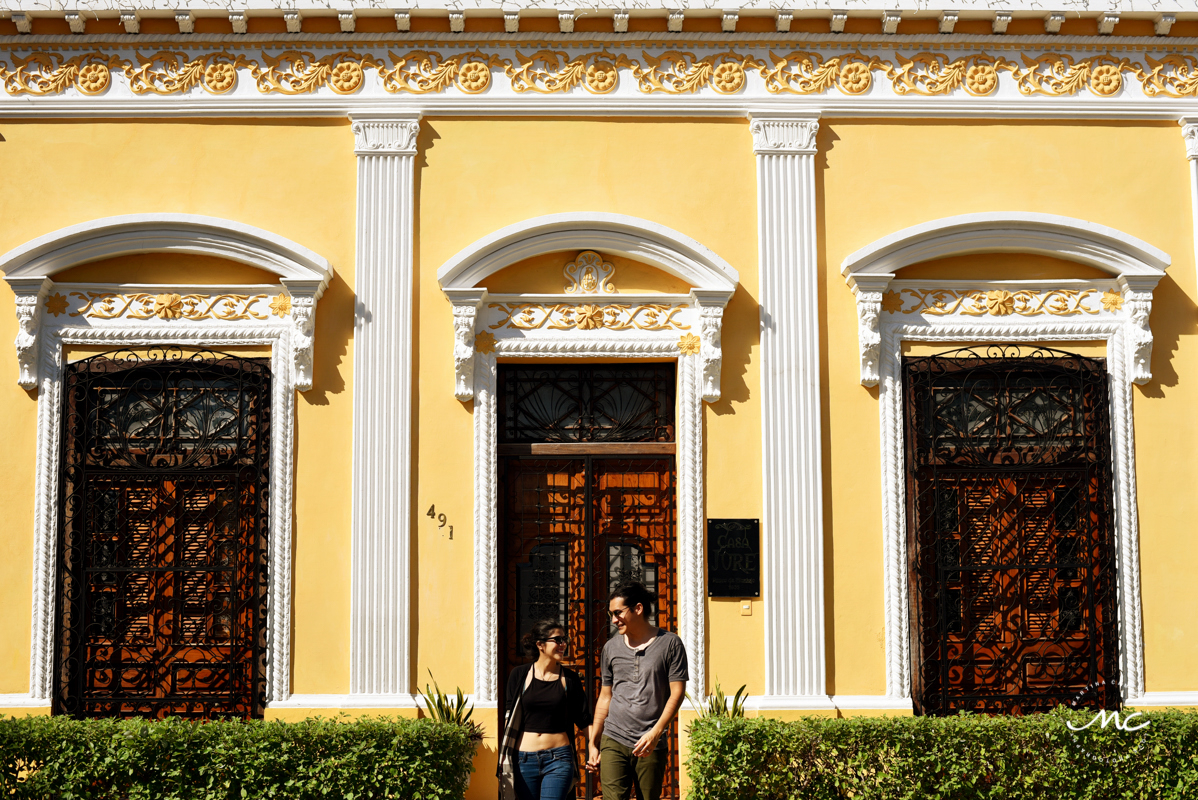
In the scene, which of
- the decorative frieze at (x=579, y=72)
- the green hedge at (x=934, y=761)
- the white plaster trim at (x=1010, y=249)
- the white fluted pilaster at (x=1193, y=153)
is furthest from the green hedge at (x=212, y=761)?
the white fluted pilaster at (x=1193, y=153)

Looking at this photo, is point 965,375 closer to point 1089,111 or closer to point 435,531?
point 1089,111

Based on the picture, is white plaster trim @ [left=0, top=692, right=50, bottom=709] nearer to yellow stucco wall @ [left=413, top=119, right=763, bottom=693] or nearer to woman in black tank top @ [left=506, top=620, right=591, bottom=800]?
yellow stucco wall @ [left=413, top=119, right=763, bottom=693]

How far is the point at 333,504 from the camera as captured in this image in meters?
7.92

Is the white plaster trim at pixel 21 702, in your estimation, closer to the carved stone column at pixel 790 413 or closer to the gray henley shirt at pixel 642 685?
the gray henley shirt at pixel 642 685

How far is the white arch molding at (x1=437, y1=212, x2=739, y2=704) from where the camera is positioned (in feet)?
25.7

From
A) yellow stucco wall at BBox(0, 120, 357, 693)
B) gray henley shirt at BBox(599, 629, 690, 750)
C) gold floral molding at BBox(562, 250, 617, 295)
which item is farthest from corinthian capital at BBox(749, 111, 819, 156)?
gray henley shirt at BBox(599, 629, 690, 750)

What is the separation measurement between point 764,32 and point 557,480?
3.75 m

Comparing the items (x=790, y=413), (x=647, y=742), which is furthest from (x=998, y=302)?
(x=647, y=742)

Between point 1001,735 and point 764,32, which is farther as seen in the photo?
point 764,32

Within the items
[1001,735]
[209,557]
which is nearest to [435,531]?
[209,557]

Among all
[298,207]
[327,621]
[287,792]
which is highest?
[298,207]

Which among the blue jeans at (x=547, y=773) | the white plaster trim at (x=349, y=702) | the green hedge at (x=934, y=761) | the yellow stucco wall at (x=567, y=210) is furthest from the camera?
the yellow stucco wall at (x=567, y=210)

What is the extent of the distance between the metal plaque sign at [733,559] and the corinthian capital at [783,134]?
9.18 feet

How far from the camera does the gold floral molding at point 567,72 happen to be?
8227mm
